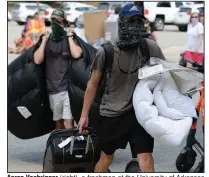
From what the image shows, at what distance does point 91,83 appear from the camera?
476cm

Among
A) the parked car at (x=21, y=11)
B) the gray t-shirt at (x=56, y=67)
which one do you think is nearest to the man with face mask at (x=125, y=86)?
the gray t-shirt at (x=56, y=67)

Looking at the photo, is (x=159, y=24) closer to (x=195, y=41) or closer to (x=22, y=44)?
(x=22, y=44)

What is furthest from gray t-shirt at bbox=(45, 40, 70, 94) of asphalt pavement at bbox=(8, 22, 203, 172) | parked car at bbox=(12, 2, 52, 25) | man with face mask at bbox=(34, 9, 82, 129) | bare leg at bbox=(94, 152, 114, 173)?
parked car at bbox=(12, 2, 52, 25)

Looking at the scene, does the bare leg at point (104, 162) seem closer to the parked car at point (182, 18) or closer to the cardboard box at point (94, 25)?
the cardboard box at point (94, 25)

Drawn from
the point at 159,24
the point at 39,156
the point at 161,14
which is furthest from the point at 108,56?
the point at 161,14

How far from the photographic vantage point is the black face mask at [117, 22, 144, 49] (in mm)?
4637

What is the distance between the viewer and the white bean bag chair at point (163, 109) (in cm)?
449

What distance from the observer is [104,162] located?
16.0 feet

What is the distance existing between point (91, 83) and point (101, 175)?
0.81m

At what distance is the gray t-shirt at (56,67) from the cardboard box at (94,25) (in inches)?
255

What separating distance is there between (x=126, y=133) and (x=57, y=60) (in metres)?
1.99

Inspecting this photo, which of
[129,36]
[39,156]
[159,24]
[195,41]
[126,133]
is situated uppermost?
[129,36]

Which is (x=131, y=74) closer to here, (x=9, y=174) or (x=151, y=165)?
(x=151, y=165)
